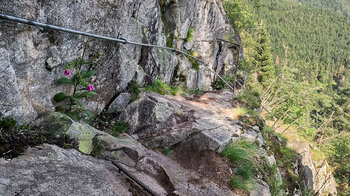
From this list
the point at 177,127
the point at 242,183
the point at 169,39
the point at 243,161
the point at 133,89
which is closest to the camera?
the point at 242,183

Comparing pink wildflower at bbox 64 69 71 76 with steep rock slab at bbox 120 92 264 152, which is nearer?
pink wildflower at bbox 64 69 71 76

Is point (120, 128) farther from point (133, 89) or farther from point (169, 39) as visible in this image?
point (169, 39)

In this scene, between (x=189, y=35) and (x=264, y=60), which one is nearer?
(x=189, y=35)

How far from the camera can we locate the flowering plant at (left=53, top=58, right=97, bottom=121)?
434 centimetres

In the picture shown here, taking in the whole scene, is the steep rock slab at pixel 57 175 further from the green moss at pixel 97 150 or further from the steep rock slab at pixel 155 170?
the steep rock slab at pixel 155 170

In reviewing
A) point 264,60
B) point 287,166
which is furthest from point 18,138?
point 264,60

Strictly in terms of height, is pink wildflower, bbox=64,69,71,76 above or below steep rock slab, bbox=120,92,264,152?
above

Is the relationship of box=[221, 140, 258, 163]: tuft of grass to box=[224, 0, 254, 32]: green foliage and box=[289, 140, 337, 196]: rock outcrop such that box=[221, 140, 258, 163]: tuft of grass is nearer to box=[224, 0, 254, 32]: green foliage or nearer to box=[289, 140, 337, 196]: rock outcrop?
box=[289, 140, 337, 196]: rock outcrop

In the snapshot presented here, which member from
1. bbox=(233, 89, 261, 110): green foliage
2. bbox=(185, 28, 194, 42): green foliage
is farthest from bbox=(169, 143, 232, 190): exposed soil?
bbox=(185, 28, 194, 42): green foliage

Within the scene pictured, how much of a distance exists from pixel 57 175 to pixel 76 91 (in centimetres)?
247

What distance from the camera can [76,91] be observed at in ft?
15.8

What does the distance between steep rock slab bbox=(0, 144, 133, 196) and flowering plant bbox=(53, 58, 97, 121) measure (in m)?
1.46

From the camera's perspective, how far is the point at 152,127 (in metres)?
5.44

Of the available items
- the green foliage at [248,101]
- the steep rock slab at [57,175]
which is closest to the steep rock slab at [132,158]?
the steep rock slab at [57,175]
